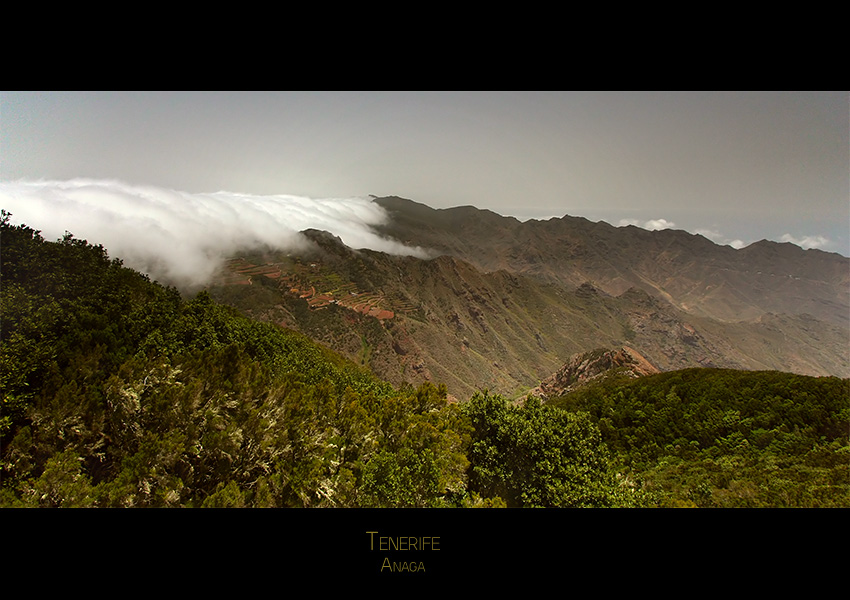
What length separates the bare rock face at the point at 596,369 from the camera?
204 ft

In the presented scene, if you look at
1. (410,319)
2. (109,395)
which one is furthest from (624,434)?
(410,319)

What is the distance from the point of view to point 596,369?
69.8 metres

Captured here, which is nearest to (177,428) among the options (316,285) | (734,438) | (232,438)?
(232,438)

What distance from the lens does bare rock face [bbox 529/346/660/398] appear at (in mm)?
62281

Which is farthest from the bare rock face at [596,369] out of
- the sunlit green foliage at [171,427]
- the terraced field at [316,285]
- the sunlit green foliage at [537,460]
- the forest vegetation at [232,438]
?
the terraced field at [316,285]

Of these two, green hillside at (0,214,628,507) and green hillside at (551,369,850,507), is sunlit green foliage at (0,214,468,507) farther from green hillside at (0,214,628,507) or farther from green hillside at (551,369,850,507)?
green hillside at (551,369,850,507)

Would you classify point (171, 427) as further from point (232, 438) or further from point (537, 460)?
point (537, 460)

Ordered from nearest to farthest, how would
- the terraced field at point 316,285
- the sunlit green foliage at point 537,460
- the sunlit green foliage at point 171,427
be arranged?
the sunlit green foliage at point 171,427 → the sunlit green foliage at point 537,460 → the terraced field at point 316,285

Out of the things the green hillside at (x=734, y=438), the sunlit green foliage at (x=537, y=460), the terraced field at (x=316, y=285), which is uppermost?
the terraced field at (x=316, y=285)

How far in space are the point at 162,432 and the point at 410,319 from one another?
119027 mm

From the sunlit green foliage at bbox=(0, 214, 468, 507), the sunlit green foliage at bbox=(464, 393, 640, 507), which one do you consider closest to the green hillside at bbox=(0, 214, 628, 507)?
the sunlit green foliage at bbox=(0, 214, 468, 507)

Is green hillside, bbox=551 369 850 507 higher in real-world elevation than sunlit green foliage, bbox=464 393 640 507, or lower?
lower

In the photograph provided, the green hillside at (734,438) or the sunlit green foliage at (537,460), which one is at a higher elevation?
the sunlit green foliage at (537,460)

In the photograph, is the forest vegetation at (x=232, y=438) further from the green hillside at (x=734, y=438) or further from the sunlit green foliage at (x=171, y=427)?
the green hillside at (x=734, y=438)
